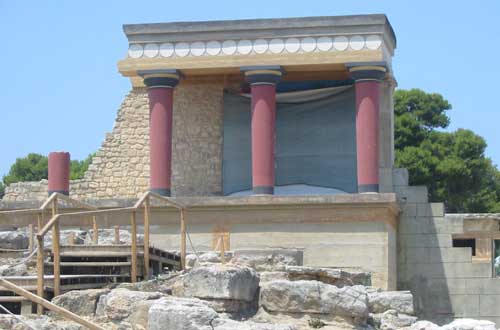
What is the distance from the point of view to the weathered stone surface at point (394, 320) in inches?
653

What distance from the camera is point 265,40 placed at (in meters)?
26.3

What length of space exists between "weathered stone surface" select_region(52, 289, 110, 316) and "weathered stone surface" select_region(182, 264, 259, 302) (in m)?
1.18

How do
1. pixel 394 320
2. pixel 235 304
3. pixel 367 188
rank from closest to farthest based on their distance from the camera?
1. pixel 235 304
2. pixel 394 320
3. pixel 367 188

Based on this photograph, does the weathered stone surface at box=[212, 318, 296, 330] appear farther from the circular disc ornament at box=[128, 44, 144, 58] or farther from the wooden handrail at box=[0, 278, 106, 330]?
the circular disc ornament at box=[128, 44, 144, 58]

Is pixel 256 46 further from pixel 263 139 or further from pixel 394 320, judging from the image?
pixel 394 320

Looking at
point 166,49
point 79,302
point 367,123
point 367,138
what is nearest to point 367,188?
point 367,138

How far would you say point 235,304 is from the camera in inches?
599

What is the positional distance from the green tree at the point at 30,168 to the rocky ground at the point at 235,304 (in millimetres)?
52841

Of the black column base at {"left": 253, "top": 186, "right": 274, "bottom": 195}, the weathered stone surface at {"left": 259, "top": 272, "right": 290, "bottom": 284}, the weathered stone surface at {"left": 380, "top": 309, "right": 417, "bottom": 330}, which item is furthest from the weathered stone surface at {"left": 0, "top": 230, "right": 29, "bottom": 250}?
the weathered stone surface at {"left": 380, "top": 309, "right": 417, "bottom": 330}

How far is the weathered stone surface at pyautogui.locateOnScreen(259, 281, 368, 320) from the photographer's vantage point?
15.6 meters

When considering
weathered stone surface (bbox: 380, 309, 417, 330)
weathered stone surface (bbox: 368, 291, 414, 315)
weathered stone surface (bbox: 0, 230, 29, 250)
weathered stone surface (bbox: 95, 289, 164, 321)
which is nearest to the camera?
weathered stone surface (bbox: 95, 289, 164, 321)

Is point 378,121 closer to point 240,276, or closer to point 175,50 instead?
point 175,50

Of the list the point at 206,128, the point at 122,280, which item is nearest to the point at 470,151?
the point at 206,128

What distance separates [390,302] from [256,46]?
10167mm
